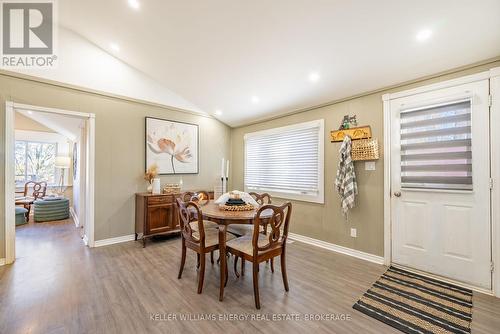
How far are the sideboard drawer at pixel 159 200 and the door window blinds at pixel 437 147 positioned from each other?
139 inches

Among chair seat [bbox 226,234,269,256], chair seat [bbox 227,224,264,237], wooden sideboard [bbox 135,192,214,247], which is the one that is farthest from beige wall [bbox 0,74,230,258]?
chair seat [bbox 226,234,269,256]

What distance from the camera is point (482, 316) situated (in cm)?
184

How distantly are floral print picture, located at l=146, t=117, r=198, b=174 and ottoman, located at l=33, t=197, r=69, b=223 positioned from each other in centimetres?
322

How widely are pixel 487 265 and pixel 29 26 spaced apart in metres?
6.46

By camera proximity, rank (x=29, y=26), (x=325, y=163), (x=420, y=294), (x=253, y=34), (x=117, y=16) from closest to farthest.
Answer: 1. (x=420, y=294)
2. (x=253, y=34)
3. (x=117, y=16)
4. (x=29, y=26)
5. (x=325, y=163)

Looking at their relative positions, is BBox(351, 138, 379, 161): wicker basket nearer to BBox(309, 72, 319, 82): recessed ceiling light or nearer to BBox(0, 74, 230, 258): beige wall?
BBox(309, 72, 319, 82): recessed ceiling light

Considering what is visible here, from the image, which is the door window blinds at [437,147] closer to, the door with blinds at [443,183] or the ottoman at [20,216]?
the door with blinds at [443,183]

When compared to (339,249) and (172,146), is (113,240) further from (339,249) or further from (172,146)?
(339,249)

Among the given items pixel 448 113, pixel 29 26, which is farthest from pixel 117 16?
pixel 448 113

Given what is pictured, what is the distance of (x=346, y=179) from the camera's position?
10.1 ft

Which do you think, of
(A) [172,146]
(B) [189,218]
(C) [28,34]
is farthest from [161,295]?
(C) [28,34]

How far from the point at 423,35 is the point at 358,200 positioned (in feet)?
6.73

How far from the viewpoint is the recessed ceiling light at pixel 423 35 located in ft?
6.71

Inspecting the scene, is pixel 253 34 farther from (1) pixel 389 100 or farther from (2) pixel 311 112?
(1) pixel 389 100
